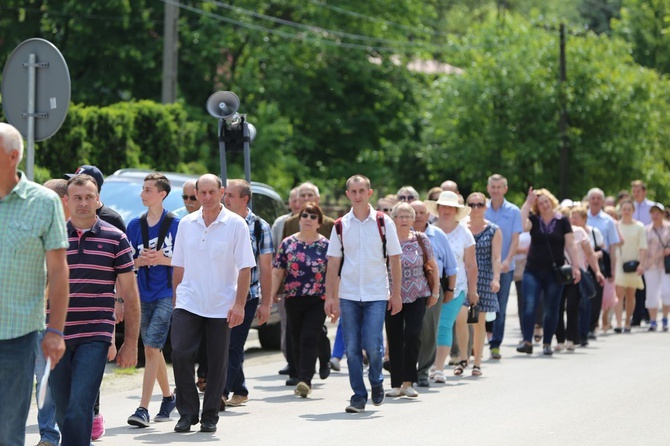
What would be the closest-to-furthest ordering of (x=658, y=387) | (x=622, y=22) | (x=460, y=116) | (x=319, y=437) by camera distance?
(x=319, y=437), (x=658, y=387), (x=460, y=116), (x=622, y=22)

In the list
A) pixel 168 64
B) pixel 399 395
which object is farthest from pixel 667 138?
pixel 399 395

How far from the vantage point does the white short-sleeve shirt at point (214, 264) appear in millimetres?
9836

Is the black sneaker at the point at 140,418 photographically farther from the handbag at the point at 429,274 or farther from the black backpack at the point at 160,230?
the handbag at the point at 429,274

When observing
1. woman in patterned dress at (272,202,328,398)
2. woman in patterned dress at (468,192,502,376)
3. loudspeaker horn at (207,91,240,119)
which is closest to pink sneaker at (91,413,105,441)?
woman in patterned dress at (272,202,328,398)

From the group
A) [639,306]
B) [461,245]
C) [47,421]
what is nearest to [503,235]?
[461,245]

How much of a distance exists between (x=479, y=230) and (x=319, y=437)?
19.3 feet

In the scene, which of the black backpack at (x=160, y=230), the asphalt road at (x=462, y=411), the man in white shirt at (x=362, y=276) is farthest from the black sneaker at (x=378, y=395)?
the black backpack at (x=160, y=230)

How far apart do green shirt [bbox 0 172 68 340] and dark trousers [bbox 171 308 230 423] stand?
3.74 meters

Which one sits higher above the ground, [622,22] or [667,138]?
[622,22]

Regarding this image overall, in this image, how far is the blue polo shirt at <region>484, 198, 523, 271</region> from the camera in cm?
1636

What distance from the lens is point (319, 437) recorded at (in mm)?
9609

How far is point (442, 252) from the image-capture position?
43.5ft

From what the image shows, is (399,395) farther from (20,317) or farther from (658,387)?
(20,317)

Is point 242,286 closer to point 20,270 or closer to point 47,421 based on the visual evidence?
point 47,421
